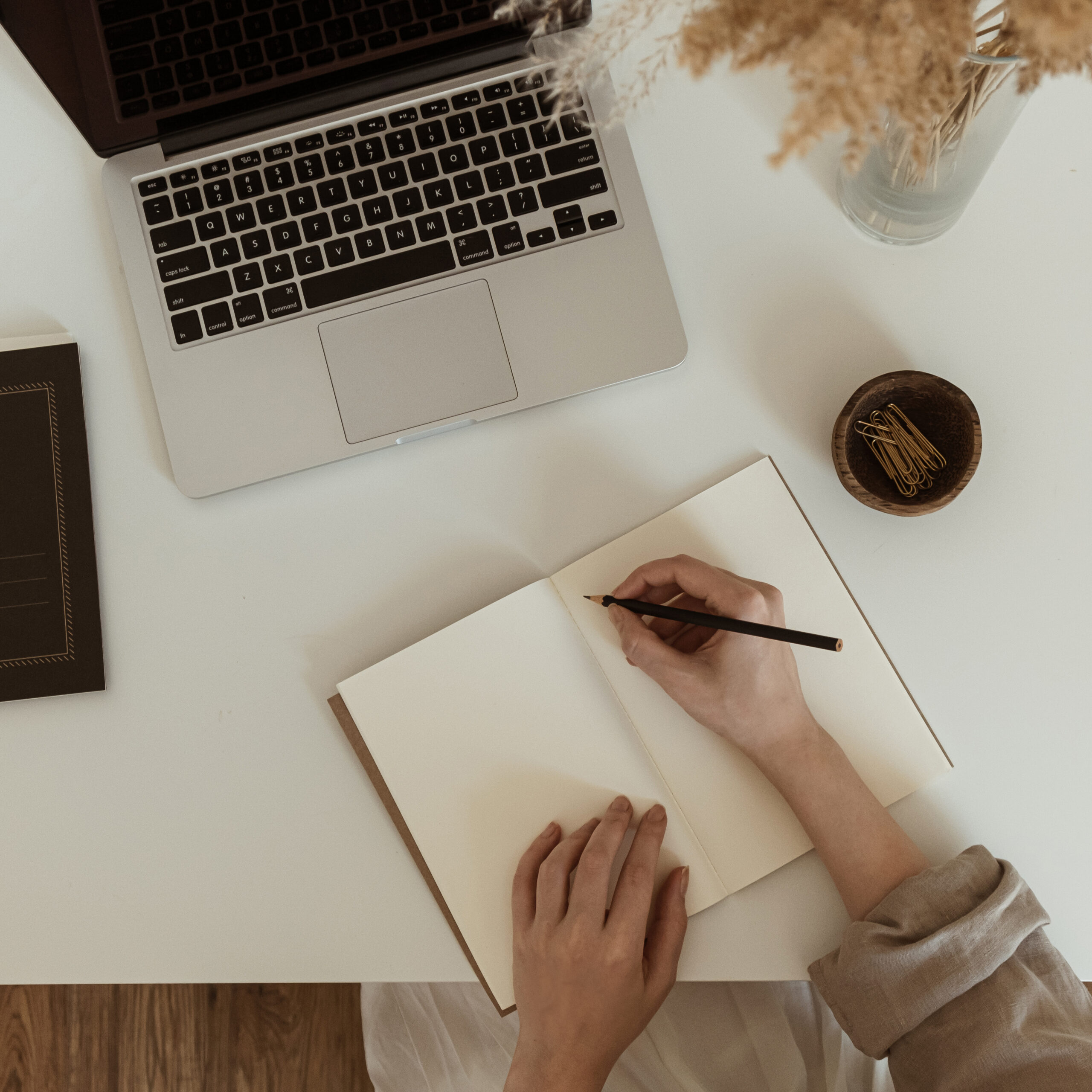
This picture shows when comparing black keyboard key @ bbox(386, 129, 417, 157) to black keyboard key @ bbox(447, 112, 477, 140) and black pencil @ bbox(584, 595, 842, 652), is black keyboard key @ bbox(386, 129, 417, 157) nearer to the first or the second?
black keyboard key @ bbox(447, 112, 477, 140)

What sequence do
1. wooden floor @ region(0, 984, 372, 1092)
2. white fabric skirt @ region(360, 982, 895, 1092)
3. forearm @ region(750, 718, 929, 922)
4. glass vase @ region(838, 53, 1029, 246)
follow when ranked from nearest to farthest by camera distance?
1. glass vase @ region(838, 53, 1029, 246)
2. forearm @ region(750, 718, 929, 922)
3. white fabric skirt @ region(360, 982, 895, 1092)
4. wooden floor @ region(0, 984, 372, 1092)

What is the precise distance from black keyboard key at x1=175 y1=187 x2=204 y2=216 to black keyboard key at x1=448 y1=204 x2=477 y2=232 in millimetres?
204

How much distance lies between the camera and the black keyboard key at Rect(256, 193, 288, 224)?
68 centimetres

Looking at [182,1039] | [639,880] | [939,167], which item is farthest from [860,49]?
[182,1039]

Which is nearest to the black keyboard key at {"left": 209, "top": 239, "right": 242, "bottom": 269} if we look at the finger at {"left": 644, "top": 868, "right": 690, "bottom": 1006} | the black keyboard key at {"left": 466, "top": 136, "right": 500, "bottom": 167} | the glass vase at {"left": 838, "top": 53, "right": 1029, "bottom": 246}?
the black keyboard key at {"left": 466, "top": 136, "right": 500, "bottom": 167}

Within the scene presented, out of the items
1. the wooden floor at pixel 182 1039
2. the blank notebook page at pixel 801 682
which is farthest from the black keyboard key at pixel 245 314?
the wooden floor at pixel 182 1039

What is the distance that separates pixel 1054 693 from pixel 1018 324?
0.99 ft

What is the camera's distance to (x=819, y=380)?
27.5 inches

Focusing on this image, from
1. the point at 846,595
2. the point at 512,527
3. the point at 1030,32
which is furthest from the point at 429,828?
the point at 1030,32

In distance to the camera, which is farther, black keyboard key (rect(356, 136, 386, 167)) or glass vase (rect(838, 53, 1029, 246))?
black keyboard key (rect(356, 136, 386, 167))

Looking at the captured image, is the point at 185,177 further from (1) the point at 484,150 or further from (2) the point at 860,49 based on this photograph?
(2) the point at 860,49

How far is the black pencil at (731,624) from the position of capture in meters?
0.60

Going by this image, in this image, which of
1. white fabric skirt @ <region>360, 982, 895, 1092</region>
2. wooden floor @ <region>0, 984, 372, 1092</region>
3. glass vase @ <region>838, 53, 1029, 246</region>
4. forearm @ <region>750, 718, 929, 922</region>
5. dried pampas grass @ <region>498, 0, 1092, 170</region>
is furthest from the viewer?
wooden floor @ <region>0, 984, 372, 1092</region>

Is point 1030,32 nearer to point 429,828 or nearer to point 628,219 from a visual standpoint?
point 628,219
